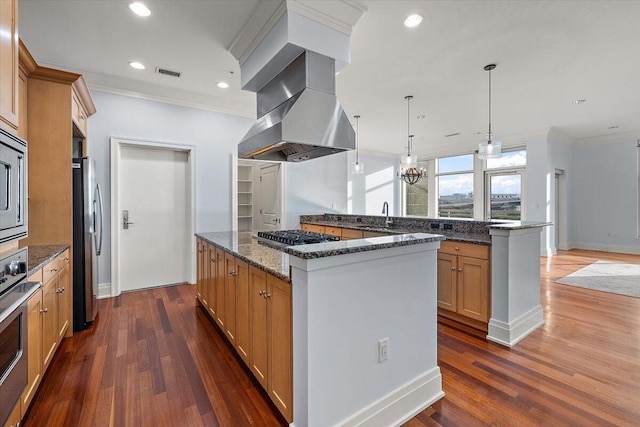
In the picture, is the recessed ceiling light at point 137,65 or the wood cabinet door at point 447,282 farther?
the recessed ceiling light at point 137,65

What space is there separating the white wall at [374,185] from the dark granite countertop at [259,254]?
505cm

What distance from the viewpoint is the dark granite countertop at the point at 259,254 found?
1.68 meters

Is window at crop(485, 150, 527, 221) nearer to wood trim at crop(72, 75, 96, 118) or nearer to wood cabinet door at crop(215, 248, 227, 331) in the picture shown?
wood cabinet door at crop(215, 248, 227, 331)

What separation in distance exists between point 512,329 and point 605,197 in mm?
6970

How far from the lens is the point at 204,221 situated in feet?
14.7

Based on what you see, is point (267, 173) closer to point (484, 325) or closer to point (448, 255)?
point (448, 255)

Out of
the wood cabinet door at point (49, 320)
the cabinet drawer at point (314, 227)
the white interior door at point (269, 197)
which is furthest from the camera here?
the white interior door at point (269, 197)

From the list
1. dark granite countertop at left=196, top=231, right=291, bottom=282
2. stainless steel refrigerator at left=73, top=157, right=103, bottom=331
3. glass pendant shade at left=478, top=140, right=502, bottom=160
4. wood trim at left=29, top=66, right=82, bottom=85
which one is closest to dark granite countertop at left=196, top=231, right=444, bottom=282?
dark granite countertop at left=196, top=231, right=291, bottom=282

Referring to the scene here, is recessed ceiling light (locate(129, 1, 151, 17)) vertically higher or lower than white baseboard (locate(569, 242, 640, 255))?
higher

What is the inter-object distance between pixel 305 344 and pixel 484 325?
7.19ft

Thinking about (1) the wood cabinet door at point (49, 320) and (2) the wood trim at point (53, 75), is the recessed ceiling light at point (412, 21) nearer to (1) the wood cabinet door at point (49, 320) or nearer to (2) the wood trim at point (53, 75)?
(2) the wood trim at point (53, 75)

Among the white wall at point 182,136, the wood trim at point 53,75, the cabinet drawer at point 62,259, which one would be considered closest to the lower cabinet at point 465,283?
the white wall at point 182,136

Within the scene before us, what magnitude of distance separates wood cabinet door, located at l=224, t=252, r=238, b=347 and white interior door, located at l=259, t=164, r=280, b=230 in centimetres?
296

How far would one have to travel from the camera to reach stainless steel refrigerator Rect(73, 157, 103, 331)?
2818mm
